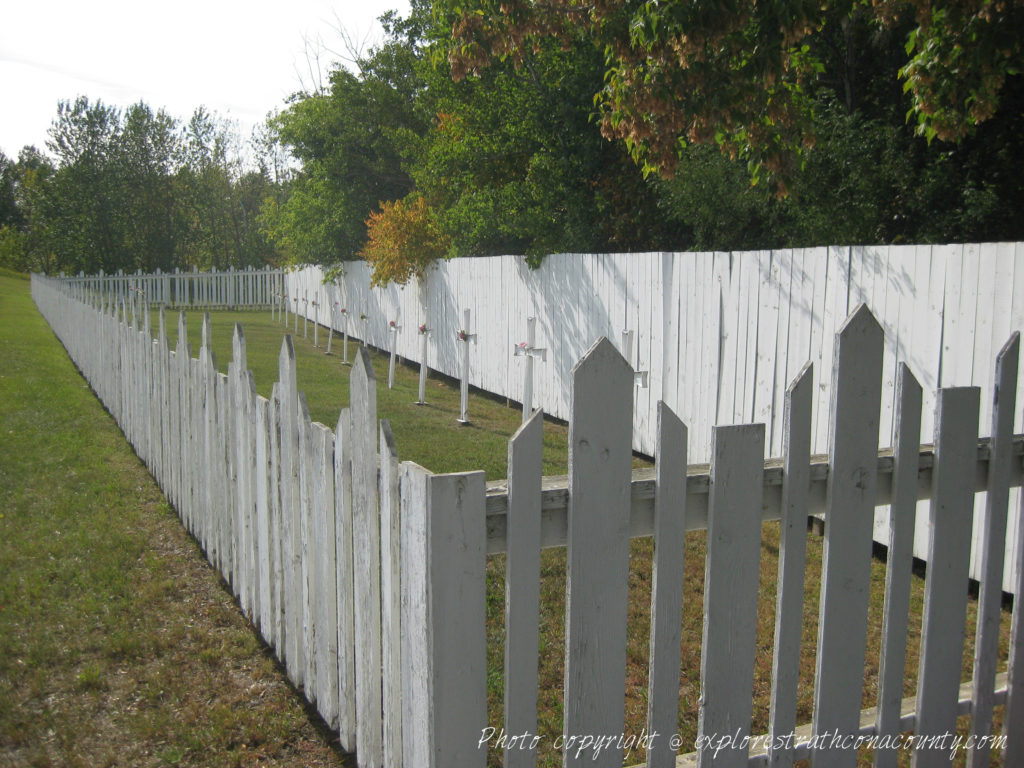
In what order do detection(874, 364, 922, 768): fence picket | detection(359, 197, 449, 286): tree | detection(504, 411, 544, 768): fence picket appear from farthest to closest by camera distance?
1. detection(359, 197, 449, 286): tree
2. detection(874, 364, 922, 768): fence picket
3. detection(504, 411, 544, 768): fence picket

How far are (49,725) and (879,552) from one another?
5176 millimetres

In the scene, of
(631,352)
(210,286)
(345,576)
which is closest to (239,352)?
Answer: (345,576)

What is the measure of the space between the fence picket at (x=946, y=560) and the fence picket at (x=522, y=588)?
132 cm

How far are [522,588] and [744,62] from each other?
4639mm

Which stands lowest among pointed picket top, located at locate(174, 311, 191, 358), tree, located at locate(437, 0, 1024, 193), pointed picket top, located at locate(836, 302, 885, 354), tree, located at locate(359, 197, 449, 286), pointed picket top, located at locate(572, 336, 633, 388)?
pointed picket top, located at locate(174, 311, 191, 358)

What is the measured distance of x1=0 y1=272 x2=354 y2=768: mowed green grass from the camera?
3.22 meters

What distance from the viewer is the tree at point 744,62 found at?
5.00 meters

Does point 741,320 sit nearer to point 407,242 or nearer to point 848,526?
point 848,526

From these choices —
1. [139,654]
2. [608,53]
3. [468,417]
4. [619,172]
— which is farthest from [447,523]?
[619,172]

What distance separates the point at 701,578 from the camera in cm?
525

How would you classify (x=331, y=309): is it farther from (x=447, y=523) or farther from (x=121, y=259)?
(x=121, y=259)

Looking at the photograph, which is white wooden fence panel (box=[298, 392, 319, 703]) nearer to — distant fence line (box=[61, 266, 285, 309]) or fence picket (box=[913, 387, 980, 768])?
fence picket (box=[913, 387, 980, 768])

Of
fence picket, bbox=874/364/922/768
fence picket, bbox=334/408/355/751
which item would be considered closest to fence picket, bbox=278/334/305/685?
fence picket, bbox=334/408/355/751

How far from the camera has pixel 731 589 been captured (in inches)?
90.8
